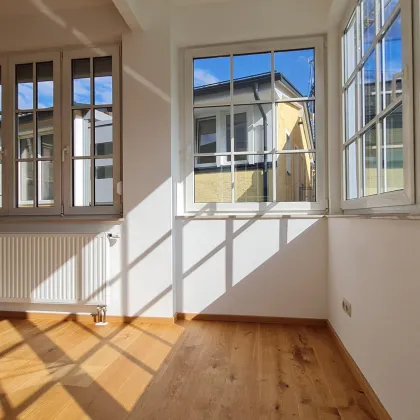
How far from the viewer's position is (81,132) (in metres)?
2.91

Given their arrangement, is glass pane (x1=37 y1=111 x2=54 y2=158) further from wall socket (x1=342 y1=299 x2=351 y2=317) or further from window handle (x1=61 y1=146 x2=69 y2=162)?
wall socket (x1=342 y1=299 x2=351 y2=317)

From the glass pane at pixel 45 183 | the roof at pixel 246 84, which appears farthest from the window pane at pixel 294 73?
the glass pane at pixel 45 183

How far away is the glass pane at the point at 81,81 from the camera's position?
289 centimetres

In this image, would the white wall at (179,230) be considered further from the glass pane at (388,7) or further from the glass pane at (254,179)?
the glass pane at (388,7)

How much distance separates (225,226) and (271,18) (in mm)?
1771

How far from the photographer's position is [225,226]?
270 centimetres

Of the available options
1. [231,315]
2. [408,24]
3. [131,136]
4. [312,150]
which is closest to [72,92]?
[131,136]

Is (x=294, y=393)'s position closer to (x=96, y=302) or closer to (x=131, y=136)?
(x=96, y=302)

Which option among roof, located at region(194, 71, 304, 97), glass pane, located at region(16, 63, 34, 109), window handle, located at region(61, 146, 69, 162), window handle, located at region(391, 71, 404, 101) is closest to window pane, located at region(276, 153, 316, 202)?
roof, located at region(194, 71, 304, 97)

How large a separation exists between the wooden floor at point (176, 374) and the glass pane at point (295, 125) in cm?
152

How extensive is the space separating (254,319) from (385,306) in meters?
1.40

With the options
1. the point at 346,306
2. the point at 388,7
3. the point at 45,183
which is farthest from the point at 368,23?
the point at 45,183

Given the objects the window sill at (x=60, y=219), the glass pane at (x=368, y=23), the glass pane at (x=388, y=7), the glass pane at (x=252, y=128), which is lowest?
the window sill at (x=60, y=219)

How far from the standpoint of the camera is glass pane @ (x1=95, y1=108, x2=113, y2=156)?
286 cm
